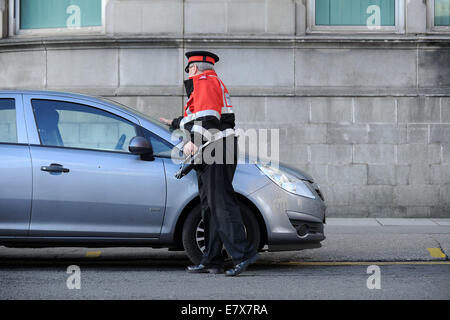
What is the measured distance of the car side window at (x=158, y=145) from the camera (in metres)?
6.91

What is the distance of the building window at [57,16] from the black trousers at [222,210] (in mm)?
6654

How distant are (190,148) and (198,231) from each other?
0.77m

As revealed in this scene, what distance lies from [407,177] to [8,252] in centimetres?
633

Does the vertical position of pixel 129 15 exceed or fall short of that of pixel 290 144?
it exceeds it

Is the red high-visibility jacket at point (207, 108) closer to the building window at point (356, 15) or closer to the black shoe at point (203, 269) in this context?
the black shoe at point (203, 269)

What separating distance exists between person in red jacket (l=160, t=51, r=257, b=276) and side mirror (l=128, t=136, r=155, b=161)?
0.33 meters

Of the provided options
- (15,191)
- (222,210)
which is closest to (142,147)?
(222,210)

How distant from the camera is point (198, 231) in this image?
691 centimetres

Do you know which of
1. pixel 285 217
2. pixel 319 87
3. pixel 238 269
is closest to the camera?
pixel 238 269

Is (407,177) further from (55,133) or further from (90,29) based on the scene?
(55,133)

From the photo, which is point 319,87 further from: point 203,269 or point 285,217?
point 203,269

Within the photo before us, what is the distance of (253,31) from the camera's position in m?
12.3
